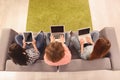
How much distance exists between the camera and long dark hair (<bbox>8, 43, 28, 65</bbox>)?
1.83 meters

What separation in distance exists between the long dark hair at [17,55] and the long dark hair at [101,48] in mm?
567

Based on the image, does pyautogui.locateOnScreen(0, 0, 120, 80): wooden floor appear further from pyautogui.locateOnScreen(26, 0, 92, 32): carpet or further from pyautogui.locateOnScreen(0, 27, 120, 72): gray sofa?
pyautogui.locateOnScreen(0, 27, 120, 72): gray sofa

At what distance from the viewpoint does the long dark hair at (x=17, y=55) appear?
6.00ft

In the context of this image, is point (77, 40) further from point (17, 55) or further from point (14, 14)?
point (14, 14)

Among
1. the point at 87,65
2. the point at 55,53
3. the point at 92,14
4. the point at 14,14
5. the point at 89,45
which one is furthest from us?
the point at 14,14

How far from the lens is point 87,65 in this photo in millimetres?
1913

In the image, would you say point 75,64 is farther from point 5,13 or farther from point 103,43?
point 5,13

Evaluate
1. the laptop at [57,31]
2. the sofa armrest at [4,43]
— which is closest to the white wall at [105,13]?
the laptop at [57,31]

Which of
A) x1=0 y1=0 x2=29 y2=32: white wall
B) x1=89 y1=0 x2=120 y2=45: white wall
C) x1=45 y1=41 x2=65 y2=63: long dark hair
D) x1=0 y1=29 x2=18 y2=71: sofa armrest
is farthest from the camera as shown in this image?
x1=0 y1=0 x2=29 y2=32: white wall

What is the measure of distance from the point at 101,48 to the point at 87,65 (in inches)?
7.6

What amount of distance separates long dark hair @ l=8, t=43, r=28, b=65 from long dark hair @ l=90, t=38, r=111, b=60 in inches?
22.3

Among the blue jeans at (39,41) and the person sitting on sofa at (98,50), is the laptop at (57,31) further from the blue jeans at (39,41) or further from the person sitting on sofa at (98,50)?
the person sitting on sofa at (98,50)

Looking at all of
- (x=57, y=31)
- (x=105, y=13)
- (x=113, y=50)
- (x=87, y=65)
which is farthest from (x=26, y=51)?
(x=105, y=13)

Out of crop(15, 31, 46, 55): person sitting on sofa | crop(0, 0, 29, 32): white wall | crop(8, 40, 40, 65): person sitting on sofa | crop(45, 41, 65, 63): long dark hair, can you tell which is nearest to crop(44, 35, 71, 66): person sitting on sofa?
crop(45, 41, 65, 63): long dark hair
